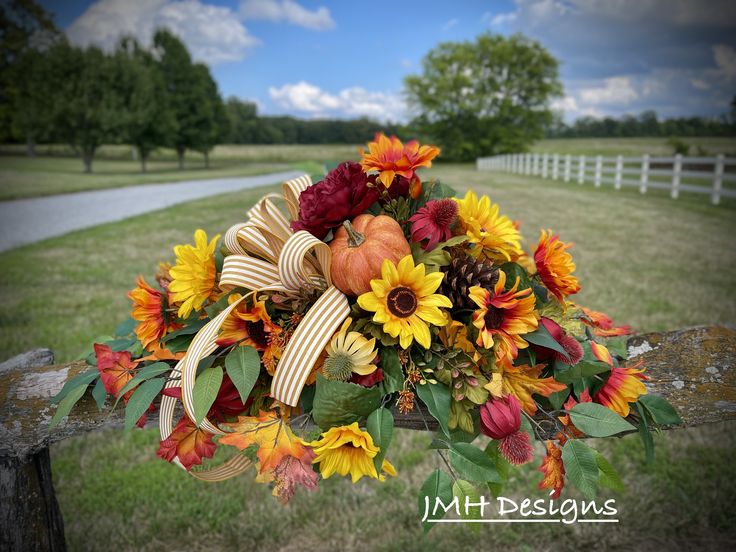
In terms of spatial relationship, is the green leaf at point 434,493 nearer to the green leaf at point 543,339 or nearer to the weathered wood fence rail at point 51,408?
the weathered wood fence rail at point 51,408

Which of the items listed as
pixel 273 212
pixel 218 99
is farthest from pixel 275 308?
pixel 218 99

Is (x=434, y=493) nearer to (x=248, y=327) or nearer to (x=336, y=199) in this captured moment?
(x=248, y=327)

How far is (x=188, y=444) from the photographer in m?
1.16

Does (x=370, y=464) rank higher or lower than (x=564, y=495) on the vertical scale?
higher

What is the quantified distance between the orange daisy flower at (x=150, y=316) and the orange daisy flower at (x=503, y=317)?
773mm

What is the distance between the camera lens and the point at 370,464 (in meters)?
0.98

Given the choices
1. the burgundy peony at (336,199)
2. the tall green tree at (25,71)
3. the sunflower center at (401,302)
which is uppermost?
the tall green tree at (25,71)

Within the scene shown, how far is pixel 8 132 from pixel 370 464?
1842 centimetres

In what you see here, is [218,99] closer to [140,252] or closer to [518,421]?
[140,252]

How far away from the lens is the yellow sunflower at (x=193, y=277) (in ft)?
3.86

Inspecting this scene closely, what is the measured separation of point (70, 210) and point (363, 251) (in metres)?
14.3

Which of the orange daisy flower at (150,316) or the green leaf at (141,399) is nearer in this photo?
the green leaf at (141,399)

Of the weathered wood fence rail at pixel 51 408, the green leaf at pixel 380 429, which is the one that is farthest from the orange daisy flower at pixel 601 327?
the green leaf at pixel 380 429

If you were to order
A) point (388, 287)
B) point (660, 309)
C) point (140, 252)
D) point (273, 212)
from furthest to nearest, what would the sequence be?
1. point (140, 252)
2. point (660, 309)
3. point (273, 212)
4. point (388, 287)
